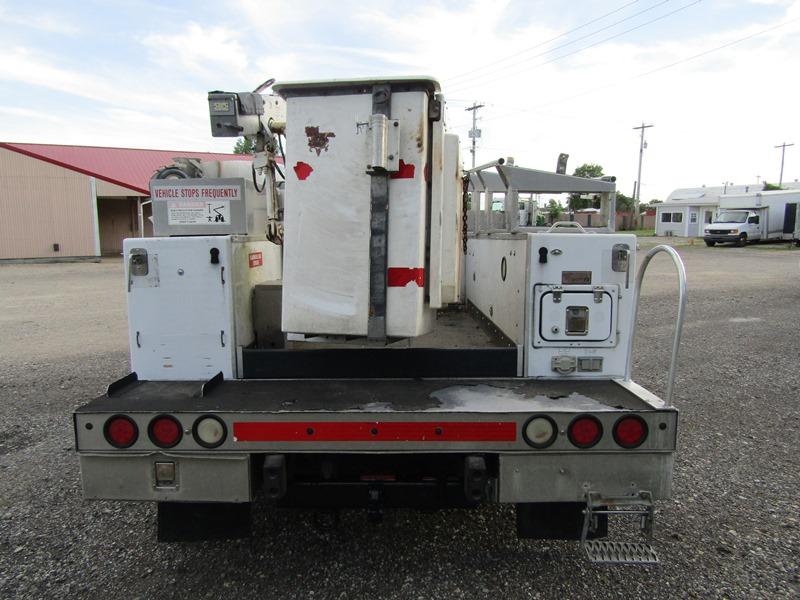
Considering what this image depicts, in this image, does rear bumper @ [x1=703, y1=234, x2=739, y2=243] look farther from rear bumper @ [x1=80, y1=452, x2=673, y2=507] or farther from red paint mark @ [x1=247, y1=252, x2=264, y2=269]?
red paint mark @ [x1=247, y1=252, x2=264, y2=269]

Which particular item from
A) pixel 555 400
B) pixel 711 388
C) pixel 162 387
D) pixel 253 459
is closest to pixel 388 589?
pixel 253 459

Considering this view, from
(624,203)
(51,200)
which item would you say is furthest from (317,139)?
(624,203)

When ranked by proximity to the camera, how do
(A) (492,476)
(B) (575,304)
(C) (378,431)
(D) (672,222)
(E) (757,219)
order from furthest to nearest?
(D) (672,222), (E) (757,219), (B) (575,304), (A) (492,476), (C) (378,431)

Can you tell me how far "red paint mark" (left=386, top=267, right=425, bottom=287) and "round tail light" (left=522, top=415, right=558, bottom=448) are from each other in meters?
0.80

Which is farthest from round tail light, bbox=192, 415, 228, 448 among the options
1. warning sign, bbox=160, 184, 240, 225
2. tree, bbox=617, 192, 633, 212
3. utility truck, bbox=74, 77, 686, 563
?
tree, bbox=617, 192, 633, 212

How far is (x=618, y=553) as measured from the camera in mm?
2545

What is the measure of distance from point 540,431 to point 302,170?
1569mm

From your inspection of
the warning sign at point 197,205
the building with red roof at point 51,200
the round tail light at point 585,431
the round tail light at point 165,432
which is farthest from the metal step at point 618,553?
the building with red roof at point 51,200

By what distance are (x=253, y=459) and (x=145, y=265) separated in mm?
1103

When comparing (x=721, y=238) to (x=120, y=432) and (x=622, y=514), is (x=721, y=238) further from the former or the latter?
(x=120, y=432)

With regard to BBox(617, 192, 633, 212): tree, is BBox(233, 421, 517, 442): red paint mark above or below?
below

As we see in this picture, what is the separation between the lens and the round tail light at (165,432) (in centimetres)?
251

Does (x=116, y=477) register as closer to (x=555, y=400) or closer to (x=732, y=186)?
(x=555, y=400)

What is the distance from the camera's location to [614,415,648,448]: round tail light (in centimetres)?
249
